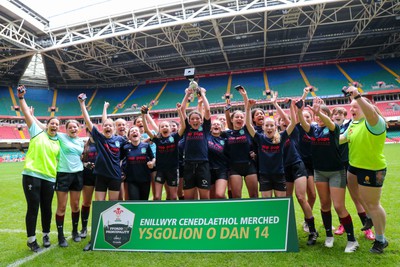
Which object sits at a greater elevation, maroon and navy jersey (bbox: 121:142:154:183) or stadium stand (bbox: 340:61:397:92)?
stadium stand (bbox: 340:61:397:92)

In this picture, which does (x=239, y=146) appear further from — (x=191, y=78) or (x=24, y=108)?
(x=24, y=108)

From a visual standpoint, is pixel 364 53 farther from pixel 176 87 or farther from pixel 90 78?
pixel 90 78

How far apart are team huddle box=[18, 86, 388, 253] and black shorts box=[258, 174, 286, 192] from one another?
2 cm

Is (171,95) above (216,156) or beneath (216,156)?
above

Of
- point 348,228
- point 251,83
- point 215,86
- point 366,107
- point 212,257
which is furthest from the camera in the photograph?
point 215,86

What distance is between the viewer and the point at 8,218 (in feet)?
19.8

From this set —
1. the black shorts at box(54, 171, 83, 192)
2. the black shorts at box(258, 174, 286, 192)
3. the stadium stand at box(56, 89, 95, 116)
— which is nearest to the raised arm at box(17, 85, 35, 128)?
the black shorts at box(54, 171, 83, 192)

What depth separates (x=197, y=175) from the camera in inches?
166

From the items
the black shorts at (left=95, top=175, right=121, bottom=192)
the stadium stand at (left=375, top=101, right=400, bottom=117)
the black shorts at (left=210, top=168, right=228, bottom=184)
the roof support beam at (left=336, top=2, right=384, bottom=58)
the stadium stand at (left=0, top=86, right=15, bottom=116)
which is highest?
the roof support beam at (left=336, top=2, right=384, bottom=58)

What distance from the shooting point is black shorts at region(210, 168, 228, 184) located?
14.5 ft

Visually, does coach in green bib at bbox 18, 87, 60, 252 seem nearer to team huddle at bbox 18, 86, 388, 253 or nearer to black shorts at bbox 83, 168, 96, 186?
team huddle at bbox 18, 86, 388, 253

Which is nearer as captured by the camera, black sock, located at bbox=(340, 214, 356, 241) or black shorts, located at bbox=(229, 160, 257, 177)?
black sock, located at bbox=(340, 214, 356, 241)

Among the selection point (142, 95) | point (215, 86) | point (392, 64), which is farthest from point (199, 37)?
point (392, 64)

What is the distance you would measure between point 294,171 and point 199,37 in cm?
2364
